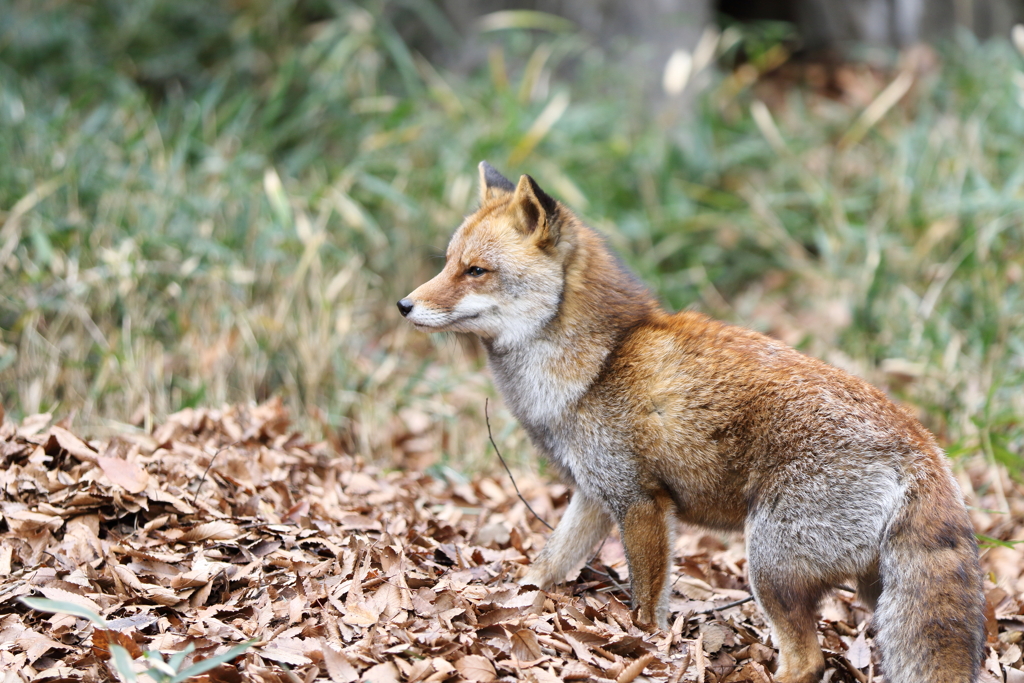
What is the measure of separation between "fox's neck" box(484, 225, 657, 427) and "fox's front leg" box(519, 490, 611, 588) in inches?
19.9

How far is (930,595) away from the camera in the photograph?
3.60 m

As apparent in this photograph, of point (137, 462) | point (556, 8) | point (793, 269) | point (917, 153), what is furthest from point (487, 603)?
point (556, 8)

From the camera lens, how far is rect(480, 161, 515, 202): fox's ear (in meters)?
5.09

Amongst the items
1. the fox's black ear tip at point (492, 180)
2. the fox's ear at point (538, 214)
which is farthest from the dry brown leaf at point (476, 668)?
the fox's black ear tip at point (492, 180)

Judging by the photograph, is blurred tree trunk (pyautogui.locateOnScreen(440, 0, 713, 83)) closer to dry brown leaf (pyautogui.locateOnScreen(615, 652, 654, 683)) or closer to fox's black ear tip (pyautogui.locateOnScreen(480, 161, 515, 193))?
fox's black ear tip (pyautogui.locateOnScreen(480, 161, 515, 193))

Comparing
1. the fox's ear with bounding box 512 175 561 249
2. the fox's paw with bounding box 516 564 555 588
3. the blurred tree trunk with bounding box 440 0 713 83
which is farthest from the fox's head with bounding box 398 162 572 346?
the blurred tree trunk with bounding box 440 0 713 83

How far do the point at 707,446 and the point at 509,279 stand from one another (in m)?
1.25

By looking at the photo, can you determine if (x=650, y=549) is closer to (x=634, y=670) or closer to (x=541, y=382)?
(x=634, y=670)

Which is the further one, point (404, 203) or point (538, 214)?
point (404, 203)

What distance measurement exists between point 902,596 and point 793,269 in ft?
18.6

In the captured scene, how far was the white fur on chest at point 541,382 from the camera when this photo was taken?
4434 mm

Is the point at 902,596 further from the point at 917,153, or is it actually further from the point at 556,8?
the point at 556,8

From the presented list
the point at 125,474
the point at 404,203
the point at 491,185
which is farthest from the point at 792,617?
the point at 404,203

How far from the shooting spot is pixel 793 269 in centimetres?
891
